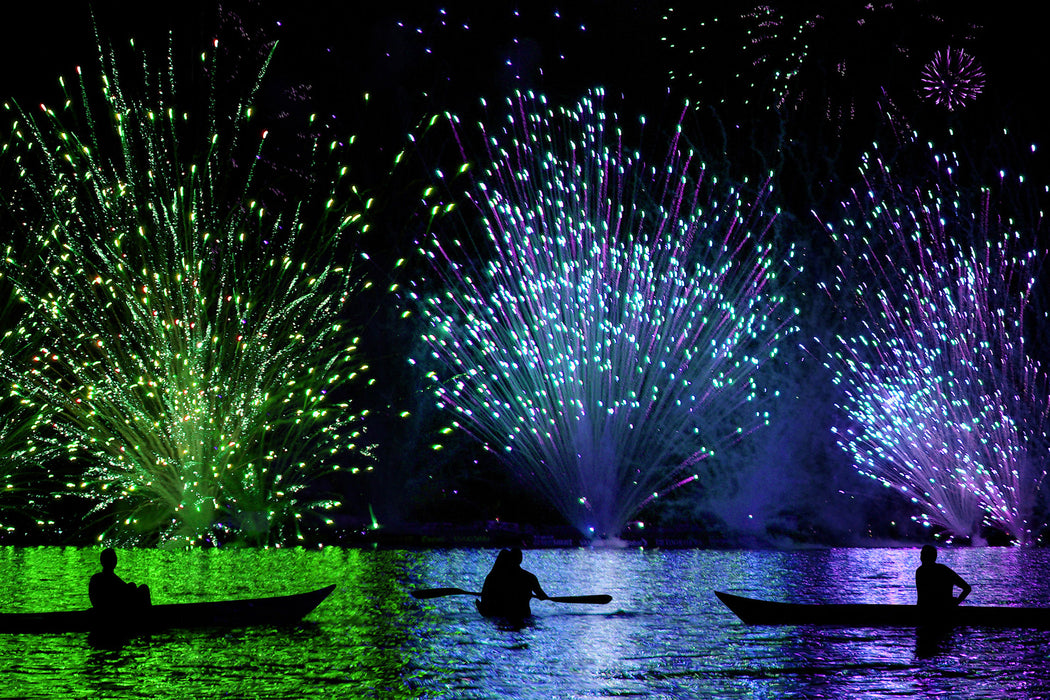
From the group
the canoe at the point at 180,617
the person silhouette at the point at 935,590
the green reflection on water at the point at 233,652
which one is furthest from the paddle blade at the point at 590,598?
the person silhouette at the point at 935,590

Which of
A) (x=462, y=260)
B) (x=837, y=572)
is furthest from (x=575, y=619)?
(x=462, y=260)

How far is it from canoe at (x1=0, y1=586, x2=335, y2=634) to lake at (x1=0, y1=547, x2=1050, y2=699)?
23cm

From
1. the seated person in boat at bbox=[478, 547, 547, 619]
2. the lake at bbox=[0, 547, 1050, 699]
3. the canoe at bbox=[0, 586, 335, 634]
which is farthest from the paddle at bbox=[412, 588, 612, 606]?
the canoe at bbox=[0, 586, 335, 634]

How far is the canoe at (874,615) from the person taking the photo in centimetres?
1777

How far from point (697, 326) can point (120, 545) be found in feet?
90.6

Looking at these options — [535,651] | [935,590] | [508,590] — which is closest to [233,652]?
[535,651]

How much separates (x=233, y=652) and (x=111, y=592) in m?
2.81

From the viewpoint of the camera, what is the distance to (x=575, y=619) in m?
19.9

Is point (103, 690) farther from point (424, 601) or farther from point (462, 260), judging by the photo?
point (462, 260)

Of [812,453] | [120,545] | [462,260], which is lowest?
[120,545]

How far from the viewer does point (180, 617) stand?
1775 centimetres

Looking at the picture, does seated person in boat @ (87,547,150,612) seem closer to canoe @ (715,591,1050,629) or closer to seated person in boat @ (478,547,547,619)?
seated person in boat @ (478,547,547,619)

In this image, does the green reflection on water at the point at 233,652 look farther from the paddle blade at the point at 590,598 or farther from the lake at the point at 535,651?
the paddle blade at the point at 590,598

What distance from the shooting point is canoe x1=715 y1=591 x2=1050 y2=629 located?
17.8m
